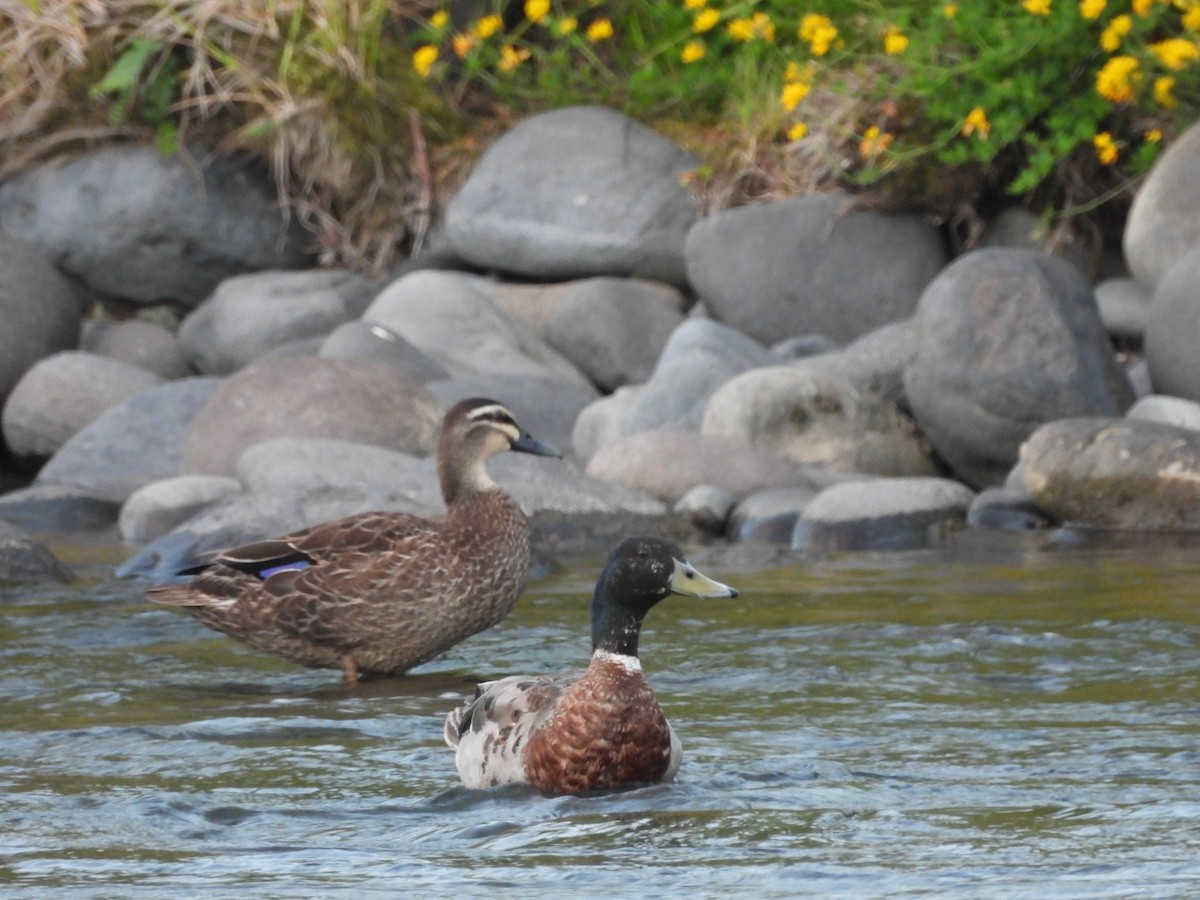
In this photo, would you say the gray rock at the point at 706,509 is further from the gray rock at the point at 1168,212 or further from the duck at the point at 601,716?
the duck at the point at 601,716

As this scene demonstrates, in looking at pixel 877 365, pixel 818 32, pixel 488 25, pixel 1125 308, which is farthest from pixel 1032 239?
pixel 488 25

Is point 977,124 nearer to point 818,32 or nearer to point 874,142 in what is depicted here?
point 874,142

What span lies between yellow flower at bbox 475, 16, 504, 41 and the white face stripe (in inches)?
415

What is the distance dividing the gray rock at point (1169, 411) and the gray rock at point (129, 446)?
5.59 metres

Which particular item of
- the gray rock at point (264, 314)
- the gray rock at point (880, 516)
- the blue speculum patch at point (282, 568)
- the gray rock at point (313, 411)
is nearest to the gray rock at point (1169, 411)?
the gray rock at point (880, 516)

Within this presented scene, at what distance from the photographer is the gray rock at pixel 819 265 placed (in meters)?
14.0

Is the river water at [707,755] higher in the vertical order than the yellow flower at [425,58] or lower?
lower

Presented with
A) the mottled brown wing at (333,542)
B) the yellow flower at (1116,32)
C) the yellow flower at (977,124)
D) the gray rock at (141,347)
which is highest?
the yellow flower at (1116,32)

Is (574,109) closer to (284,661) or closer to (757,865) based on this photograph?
(284,661)

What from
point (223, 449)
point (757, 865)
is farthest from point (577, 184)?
point (757, 865)

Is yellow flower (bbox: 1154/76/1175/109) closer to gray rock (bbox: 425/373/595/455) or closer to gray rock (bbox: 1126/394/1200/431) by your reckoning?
gray rock (bbox: 1126/394/1200/431)

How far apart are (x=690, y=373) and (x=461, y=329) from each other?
7.41 ft

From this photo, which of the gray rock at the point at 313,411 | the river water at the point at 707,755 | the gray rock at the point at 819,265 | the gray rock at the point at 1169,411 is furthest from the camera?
the gray rock at the point at 819,265

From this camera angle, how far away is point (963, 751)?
19.7 feet
